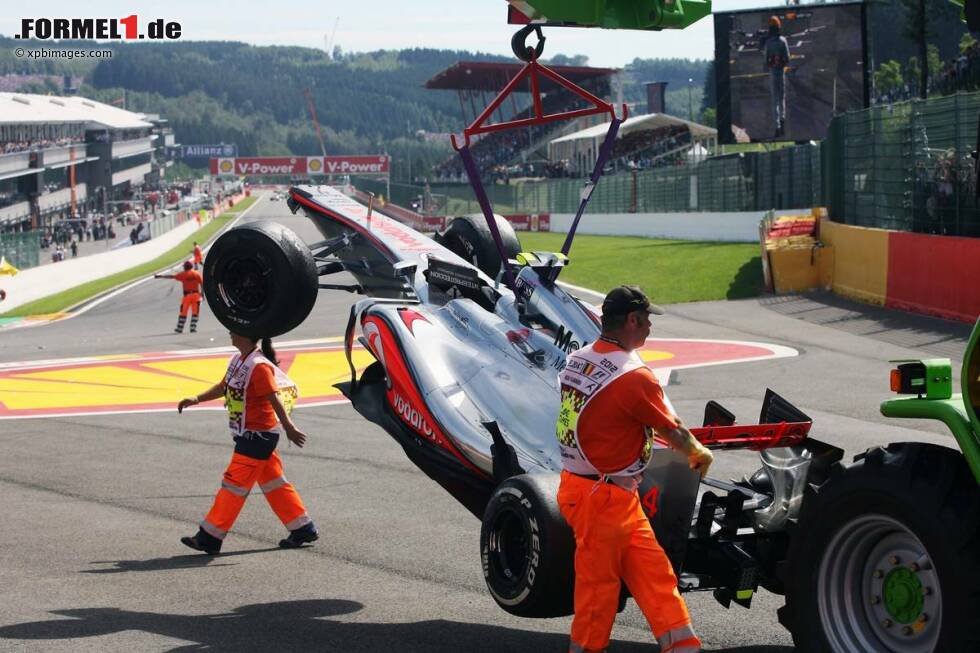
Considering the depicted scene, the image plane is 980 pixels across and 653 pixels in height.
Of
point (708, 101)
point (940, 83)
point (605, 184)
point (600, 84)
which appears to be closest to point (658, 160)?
point (605, 184)

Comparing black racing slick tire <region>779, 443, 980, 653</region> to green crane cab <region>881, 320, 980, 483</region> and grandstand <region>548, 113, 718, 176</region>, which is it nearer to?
green crane cab <region>881, 320, 980, 483</region>

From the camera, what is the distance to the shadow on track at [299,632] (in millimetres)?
6418

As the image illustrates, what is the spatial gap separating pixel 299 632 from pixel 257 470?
2.11m

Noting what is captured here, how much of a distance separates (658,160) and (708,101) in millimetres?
123802

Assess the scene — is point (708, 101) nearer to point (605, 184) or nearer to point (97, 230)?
point (97, 230)

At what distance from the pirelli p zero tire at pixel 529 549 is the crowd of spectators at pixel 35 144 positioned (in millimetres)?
93782

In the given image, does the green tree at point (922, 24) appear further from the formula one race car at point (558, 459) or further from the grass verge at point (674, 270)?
the formula one race car at point (558, 459)

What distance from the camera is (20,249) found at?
182 ft

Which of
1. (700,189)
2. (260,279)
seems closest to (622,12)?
(260,279)

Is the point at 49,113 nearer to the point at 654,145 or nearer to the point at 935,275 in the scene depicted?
the point at 654,145

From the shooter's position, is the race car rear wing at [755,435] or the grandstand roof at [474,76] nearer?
the race car rear wing at [755,435]

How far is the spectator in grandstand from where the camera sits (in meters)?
34.6

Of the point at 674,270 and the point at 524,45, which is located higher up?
the point at 524,45

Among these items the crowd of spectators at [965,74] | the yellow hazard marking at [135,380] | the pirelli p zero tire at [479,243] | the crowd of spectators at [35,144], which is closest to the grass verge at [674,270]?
the crowd of spectators at [965,74]
